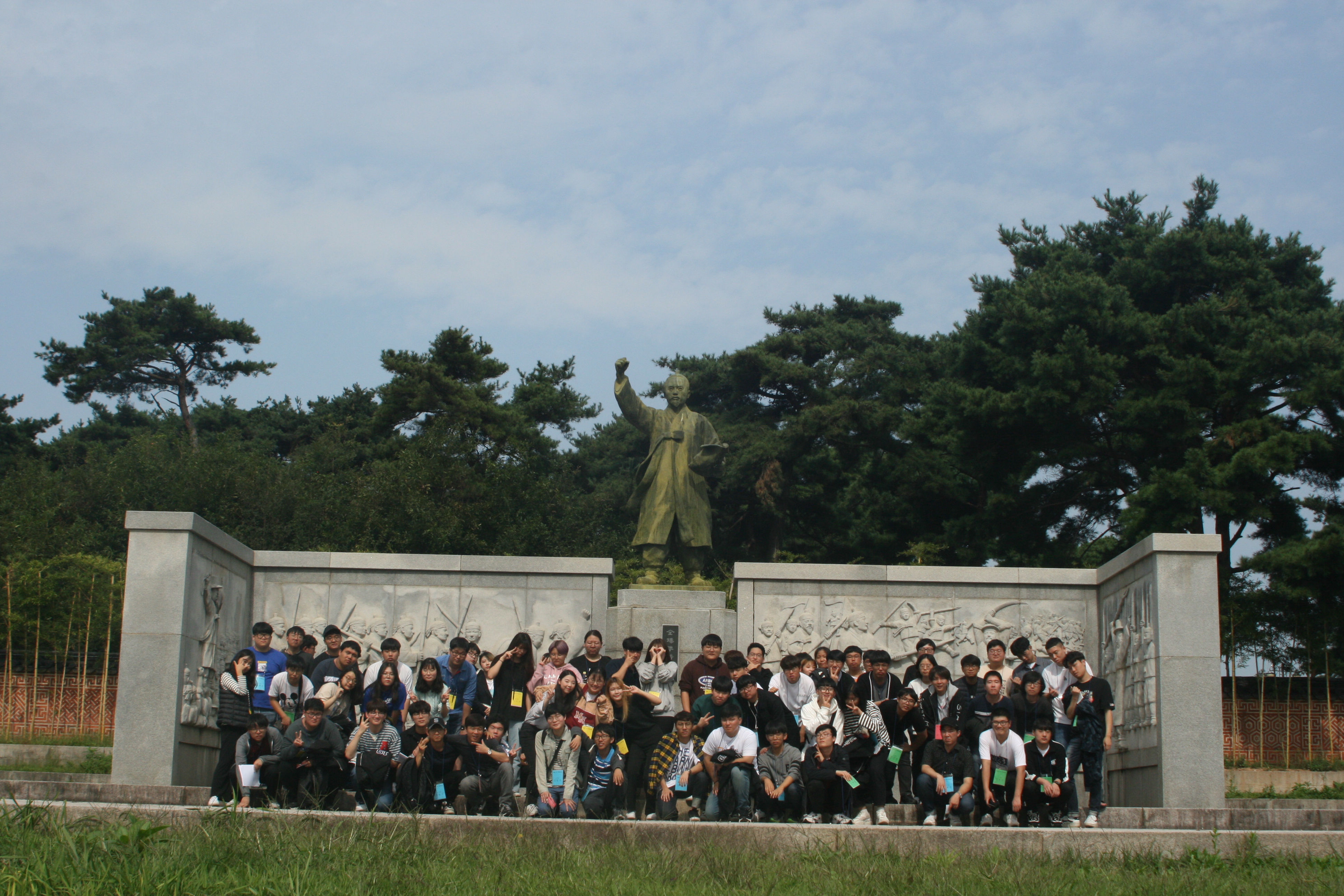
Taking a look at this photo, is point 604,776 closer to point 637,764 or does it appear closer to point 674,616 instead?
point 637,764

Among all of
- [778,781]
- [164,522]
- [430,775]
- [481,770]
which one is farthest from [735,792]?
[164,522]

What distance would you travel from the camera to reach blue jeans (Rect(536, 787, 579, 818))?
26.1ft

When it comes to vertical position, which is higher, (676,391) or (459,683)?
(676,391)

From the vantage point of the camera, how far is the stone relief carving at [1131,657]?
10.1 metres

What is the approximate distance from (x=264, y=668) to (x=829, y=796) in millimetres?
4223

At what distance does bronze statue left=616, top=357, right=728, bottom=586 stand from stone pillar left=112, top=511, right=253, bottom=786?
157 inches

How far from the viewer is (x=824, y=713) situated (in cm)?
852

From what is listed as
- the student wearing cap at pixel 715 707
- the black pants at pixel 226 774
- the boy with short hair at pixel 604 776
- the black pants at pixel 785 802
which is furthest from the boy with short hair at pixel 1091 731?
the black pants at pixel 226 774

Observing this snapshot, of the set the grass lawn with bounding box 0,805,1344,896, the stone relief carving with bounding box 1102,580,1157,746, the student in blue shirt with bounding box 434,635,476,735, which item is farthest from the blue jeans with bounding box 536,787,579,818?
the stone relief carving with bounding box 1102,580,1157,746

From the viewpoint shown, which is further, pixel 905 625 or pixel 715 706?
pixel 905 625

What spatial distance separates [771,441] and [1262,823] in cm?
1827

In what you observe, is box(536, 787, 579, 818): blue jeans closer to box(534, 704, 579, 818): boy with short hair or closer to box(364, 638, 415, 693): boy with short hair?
box(534, 704, 579, 818): boy with short hair

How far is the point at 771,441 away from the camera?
85.9 feet

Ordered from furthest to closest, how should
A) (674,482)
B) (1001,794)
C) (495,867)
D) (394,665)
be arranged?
(674,482)
(394,665)
(1001,794)
(495,867)
